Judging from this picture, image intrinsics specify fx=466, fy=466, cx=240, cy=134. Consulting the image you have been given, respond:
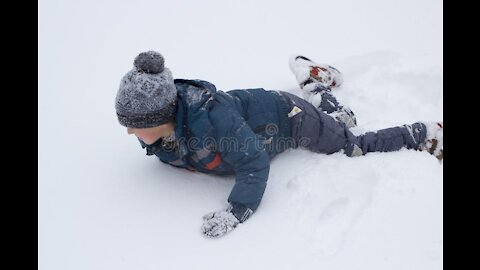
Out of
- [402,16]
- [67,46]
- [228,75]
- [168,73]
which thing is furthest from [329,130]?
[67,46]

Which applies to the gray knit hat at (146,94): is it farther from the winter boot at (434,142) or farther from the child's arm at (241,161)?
the winter boot at (434,142)

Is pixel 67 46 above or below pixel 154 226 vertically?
above

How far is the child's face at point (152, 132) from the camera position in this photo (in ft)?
5.47

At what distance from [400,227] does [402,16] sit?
2.27 m

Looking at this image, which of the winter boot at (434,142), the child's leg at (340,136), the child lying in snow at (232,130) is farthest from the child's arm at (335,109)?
the winter boot at (434,142)

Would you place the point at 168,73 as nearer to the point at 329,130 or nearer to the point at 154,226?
the point at 154,226

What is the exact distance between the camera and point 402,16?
10.8 feet

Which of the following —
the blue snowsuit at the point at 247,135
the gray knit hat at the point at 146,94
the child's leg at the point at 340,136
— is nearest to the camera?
the gray knit hat at the point at 146,94

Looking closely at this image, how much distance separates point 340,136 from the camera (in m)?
1.94

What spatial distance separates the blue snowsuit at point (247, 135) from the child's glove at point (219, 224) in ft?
0.10

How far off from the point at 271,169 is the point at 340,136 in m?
0.33

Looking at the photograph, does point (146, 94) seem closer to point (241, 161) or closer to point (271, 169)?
point (241, 161)

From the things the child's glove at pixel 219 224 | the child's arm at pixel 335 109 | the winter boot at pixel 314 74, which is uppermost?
the winter boot at pixel 314 74

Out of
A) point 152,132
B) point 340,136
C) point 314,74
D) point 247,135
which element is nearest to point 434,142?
point 340,136
